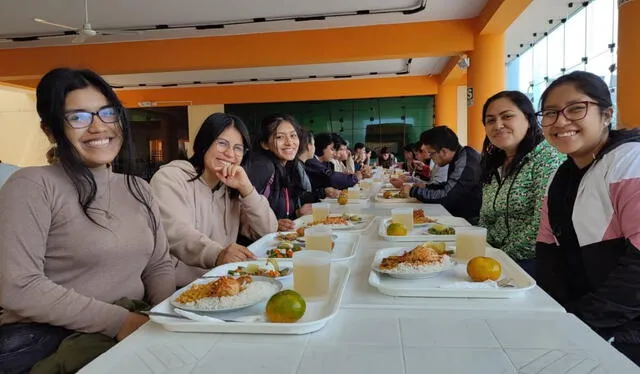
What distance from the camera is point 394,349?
0.76 meters

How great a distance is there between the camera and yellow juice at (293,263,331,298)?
3.41ft

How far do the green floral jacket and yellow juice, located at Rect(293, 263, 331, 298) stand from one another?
1179 millimetres

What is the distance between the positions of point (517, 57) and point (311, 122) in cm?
506

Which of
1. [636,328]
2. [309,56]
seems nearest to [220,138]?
[636,328]

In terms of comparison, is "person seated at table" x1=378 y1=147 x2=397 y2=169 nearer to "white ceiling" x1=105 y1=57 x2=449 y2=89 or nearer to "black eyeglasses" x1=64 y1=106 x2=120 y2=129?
"white ceiling" x1=105 y1=57 x2=449 y2=89

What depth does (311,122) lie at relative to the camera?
37.2ft

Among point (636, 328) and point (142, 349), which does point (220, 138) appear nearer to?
point (142, 349)

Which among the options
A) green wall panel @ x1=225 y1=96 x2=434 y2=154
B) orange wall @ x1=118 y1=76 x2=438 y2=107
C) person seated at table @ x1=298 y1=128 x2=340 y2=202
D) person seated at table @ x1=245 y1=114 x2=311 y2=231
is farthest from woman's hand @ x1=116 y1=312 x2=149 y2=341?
green wall panel @ x1=225 y1=96 x2=434 y2=154

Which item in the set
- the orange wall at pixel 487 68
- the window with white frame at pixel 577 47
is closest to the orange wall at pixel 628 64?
the window with white frame at pixel 577 47

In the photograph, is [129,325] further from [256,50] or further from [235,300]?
[256,50]

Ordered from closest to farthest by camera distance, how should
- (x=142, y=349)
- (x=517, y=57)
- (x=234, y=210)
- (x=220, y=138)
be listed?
(x=142, y=349) → (x=220, y=138) → (x=234, y=210) → (x=517, y=57)

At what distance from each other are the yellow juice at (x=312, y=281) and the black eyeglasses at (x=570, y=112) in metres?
0.96

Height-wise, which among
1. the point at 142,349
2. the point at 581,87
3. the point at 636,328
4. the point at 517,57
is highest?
the point at 517,57

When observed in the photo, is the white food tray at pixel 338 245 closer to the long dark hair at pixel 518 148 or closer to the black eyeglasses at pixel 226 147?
the black eyeglasses at pixel 226 147
